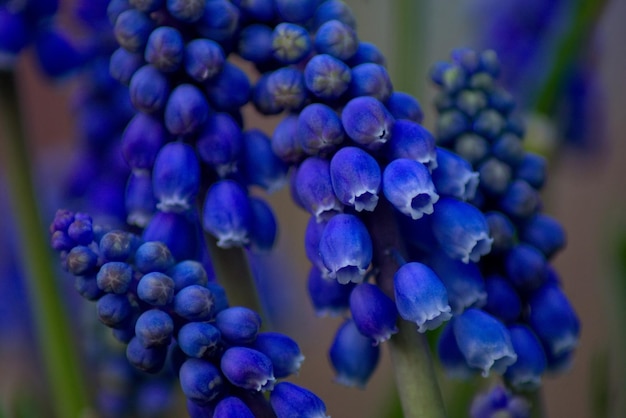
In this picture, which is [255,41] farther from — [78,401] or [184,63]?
[78,401]

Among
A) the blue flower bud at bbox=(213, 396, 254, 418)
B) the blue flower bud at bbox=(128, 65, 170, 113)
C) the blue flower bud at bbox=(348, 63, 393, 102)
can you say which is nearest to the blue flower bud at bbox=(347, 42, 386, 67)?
the blue flower bud at bbox=(348, 63, 393, 102)

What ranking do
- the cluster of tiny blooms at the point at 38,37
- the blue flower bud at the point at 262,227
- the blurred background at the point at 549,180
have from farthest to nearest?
the blurred background at the point at 549,180 < the cluster of tiny blooms at the point at 38,37 < the blue flower bud at the point at 262,227

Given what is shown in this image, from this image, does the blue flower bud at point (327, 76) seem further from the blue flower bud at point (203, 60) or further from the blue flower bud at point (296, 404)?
the blue flower bud at point (296, 404)

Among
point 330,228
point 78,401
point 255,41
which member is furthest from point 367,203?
point 78,401

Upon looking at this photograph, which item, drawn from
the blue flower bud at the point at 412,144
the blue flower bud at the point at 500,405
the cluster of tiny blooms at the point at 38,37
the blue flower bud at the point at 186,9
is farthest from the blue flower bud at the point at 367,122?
the cluster of tiny blooms at the point at 38,37

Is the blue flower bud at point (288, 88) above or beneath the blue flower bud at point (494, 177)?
above

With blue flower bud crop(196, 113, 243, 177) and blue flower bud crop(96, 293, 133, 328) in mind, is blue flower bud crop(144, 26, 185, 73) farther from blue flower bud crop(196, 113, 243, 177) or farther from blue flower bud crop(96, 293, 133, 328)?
blue flower bud crop(96, 293, 133, 328)
